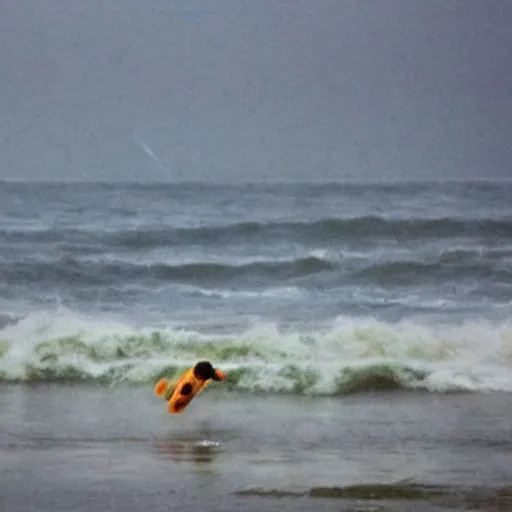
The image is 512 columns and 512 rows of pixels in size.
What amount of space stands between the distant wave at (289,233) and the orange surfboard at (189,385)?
0.54 m

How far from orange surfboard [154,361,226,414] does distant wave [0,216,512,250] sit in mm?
544

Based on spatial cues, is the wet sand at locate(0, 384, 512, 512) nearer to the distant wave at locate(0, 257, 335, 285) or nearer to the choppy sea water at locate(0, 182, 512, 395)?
the choppy sea water at locate(0, 182, 512, 395)

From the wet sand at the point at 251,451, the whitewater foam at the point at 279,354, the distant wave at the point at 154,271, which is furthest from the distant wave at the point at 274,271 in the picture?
the wet sand at the point at 251,451

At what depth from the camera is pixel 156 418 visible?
3283 mm

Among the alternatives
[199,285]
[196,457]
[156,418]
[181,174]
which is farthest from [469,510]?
[181,174]

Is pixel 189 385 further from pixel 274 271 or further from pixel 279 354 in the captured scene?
pixel 274 271

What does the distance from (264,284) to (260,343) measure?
0.23m

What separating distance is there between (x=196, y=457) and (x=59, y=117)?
1216 millimetres

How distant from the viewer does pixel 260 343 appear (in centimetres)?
347

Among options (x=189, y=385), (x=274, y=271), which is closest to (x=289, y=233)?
(x=274, y=271)

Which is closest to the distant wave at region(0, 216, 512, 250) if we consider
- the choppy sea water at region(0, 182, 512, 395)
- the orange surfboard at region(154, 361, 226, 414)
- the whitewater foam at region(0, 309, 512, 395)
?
the choppy sea water at region(0, 182, 512, 395)

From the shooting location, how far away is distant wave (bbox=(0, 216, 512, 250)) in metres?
3.70

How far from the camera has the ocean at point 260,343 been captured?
301 cm

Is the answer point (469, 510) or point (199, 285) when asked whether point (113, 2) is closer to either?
point (199, 285)
